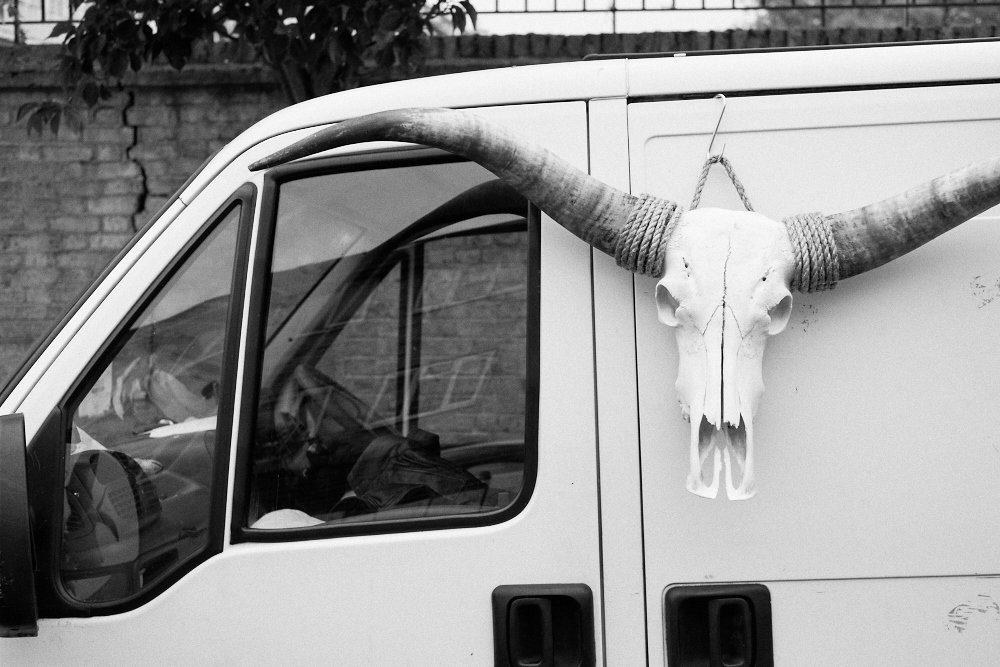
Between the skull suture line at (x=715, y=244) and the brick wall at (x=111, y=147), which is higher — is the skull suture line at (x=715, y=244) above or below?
below

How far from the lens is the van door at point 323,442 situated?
63.7 inches

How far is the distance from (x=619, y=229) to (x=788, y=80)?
44cm

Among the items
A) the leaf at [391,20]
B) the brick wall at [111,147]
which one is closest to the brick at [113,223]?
the brick wall at [111,147]

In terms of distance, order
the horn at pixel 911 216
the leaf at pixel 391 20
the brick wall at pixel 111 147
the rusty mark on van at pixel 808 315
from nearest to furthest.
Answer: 1. the horn at pixel 911 216
2. the rusty mark on van at pixel 808 315
3. the leaf at pixel 391 20
4. the brick wall at pixel 111 147

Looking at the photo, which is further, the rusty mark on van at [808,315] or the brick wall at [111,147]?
the brick wall at [111,147]

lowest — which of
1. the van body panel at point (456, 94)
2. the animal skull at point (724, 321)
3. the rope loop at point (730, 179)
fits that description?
the animal skull at point (724, 321)

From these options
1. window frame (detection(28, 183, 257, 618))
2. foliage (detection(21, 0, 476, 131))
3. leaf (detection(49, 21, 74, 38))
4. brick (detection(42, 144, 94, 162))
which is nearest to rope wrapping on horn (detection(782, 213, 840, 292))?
window frame (detection(28, 183, 257, 618))

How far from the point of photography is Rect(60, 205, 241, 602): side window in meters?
1.73

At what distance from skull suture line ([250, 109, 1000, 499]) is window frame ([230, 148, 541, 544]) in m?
0.14

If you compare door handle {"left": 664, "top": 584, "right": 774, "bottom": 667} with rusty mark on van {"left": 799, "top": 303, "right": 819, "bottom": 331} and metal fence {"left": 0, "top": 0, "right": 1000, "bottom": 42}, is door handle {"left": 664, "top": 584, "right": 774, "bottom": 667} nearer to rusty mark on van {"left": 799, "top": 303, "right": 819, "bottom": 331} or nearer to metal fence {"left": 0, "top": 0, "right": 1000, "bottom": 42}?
rusty mark on van {"left": 799, "top": 303, "right": 819, "bottom": 331}

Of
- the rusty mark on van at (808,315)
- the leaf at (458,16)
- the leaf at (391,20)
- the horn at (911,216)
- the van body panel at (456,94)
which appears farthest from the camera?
the leaf at (458,16)

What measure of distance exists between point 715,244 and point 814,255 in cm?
17

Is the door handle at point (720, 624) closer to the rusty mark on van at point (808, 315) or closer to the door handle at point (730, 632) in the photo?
the door handle at point (730, 632)

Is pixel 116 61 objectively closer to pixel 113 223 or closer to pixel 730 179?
pixel 113 223
